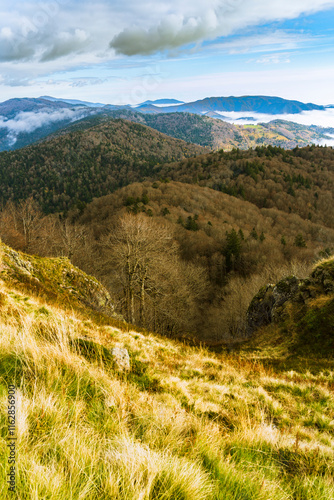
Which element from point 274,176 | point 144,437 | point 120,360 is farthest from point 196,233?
point 274,176

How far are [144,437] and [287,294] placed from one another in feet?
62.6

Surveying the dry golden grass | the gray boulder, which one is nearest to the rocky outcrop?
the dry golden grass

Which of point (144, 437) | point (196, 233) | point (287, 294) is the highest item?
point (144, 437)

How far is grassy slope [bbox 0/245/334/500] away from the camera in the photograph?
1971mm

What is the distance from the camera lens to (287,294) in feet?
63.9

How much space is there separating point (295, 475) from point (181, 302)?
121 ft

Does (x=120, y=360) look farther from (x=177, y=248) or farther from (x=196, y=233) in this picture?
(x=196, y=233)

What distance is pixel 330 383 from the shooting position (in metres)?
7.87

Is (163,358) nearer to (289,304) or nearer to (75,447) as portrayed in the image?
(75,447)

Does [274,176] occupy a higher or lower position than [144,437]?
higher

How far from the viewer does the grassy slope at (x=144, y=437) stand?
197 centimetres

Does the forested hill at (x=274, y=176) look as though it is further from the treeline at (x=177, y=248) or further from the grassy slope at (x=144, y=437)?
the grassy slope at (x=144, y=437)

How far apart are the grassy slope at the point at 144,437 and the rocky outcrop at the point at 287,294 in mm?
12884

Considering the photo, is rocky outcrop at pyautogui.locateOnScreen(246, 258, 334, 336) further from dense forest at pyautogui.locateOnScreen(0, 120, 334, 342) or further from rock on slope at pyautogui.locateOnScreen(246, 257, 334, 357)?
dense forest at pyautogui.locateOnScreen(0, 120, 334, 342)
